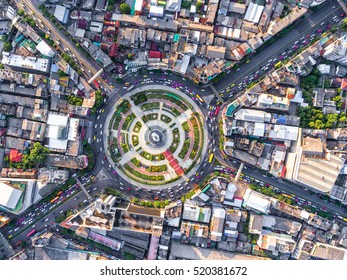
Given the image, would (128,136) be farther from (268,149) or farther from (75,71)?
(268,149)

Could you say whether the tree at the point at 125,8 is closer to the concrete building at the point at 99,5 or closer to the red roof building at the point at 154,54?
the concrete building at the point at 99,5

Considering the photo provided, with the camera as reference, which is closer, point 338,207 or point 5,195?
point 5,195

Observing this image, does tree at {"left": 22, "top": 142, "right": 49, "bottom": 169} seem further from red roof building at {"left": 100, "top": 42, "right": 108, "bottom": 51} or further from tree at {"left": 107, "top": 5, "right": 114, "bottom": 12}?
tree at {"left": 107, "top": 5, "right": 114, "bottom": 12}

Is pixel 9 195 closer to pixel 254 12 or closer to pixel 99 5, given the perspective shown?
pixel 99 5

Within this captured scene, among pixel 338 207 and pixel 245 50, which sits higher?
pixel 245 50

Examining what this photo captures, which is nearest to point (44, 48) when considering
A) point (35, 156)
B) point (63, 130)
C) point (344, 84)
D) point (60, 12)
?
point (60, 12)

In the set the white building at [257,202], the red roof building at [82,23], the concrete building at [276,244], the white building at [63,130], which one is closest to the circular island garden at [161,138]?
the white building at [63,130]

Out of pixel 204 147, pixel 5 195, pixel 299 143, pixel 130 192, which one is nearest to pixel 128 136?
pixel 130 192
